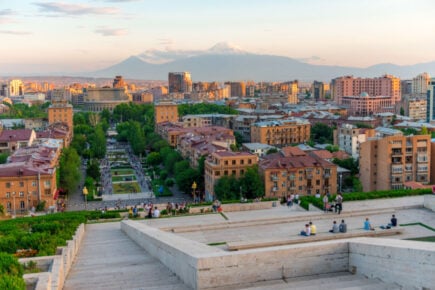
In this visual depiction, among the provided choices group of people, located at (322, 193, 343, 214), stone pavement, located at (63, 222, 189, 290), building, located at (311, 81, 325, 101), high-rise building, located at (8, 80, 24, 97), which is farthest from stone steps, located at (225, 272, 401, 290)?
high-rise building, located at (8, 80, 24, 97)

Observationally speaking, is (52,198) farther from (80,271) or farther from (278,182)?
(80,271)

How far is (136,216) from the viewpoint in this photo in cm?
1939

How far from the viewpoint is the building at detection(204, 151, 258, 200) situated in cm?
3478

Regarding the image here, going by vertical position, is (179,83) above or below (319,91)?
above

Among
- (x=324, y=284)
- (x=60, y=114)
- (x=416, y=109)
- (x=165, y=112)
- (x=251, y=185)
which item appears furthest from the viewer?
(x=416, y=109)

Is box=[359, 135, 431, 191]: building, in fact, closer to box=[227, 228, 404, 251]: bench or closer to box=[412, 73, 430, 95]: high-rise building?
box=[227, 228, 404, 251]: bench

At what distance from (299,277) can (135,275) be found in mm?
2768

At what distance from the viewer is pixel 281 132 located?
64.1m

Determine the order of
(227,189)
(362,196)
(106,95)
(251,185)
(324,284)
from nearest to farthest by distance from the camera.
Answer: (324,284), (362,196), (227,189), (251,185), (106,95)

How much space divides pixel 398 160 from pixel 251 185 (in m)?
10.4

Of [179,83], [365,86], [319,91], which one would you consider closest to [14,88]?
[179,83]

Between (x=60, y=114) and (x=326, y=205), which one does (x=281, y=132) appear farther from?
(x=326, y=205)

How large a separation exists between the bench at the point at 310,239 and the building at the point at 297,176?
22179 mm

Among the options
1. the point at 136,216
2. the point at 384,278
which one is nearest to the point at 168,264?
the point at 384,278
